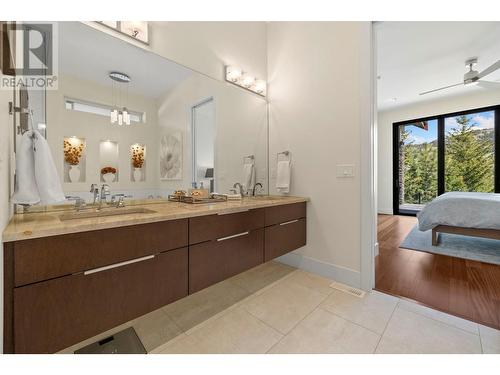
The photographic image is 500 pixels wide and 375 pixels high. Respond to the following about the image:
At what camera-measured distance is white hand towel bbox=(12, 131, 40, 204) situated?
3.31 ft

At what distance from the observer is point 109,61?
1.56m

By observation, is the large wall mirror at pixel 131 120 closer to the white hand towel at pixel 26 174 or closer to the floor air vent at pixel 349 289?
the white hand towel at pixel 26 174

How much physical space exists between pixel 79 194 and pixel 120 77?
2.93 feet

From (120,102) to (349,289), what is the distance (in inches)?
93.7

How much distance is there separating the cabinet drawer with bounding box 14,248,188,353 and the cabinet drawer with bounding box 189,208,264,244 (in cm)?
15

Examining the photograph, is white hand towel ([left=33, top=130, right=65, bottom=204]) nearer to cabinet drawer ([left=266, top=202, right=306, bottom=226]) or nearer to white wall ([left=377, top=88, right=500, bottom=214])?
cabinet drawer ([left=266, top=202, right=306, bottom=226])

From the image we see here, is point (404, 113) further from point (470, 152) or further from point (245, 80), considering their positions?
point (245, 80)

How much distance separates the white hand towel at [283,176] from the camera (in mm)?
2342

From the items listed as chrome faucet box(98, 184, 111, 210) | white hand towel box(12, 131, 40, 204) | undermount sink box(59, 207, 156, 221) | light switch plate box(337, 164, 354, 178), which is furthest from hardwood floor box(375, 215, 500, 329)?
white hand towel box(12, 131, 40, 204)

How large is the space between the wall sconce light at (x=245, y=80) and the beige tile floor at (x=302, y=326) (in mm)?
2083

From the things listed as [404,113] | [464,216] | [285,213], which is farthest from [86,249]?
[404,113]

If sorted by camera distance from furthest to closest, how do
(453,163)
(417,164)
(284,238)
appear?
(417,164) < (453,163) < (284,238)

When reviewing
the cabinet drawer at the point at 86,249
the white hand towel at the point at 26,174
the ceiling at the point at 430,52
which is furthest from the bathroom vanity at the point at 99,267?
the ceiling at the point at 430,52
